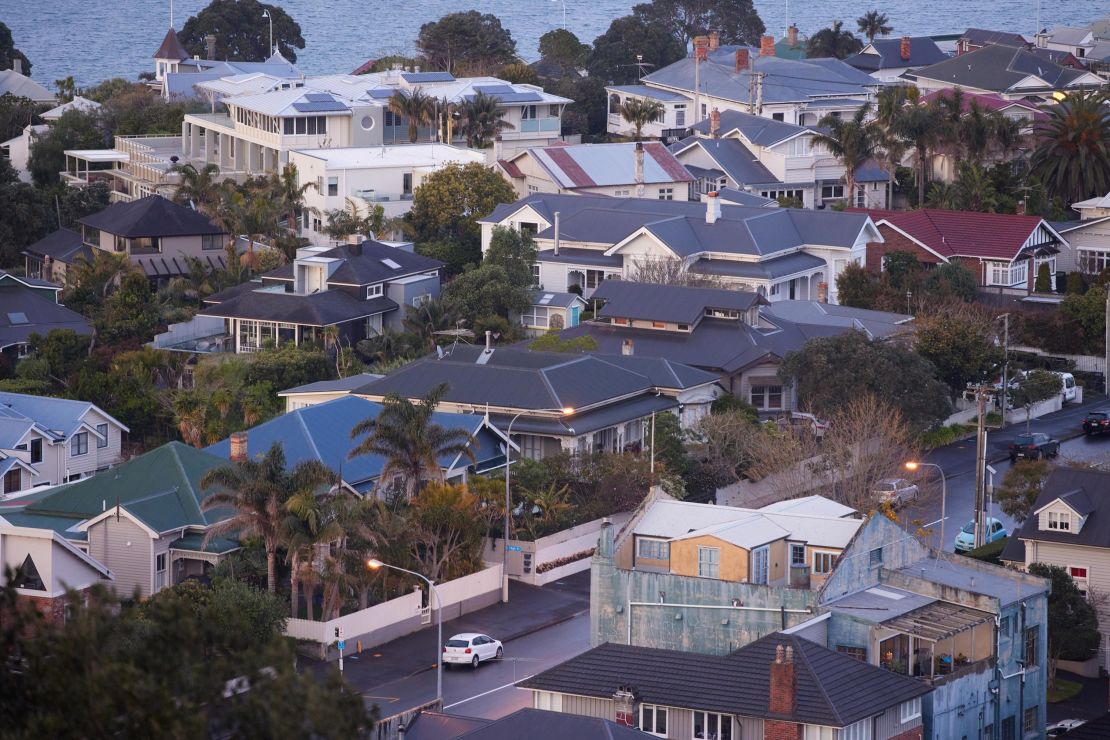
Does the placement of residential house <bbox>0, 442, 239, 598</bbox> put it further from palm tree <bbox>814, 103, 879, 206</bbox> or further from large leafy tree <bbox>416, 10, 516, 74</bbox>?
large leafy tree <bbox>416, 10, 516, 74</bbox>

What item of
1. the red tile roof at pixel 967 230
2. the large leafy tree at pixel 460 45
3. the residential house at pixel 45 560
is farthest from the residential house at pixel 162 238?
the large leafy tree at pixel 460 45

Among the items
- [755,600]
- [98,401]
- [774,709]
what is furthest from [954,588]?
[98,401]

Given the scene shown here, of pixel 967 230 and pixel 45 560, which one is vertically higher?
pixel 967 230

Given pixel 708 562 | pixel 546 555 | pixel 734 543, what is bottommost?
pixel 546 555

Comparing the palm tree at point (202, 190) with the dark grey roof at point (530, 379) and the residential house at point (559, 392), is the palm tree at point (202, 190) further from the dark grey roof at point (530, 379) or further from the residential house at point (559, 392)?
the dark grey roof at point (530, 379)

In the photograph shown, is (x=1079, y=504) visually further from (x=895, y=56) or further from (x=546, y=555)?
(x=895, y=56)

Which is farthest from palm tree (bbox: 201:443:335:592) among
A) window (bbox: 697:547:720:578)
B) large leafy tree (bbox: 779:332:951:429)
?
large leafy tree (bbox: 779:332:951:429)

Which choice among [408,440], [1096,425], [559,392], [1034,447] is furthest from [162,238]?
[1096,425]
